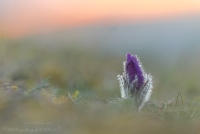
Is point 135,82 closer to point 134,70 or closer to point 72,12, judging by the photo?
point 134,70

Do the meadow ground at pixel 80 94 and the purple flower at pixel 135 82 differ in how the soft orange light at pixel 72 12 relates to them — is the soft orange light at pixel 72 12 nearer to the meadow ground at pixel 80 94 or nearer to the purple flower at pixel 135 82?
the meadow ground at pixel 80 94

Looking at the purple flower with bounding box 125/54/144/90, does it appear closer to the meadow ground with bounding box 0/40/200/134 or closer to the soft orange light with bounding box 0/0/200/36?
the meadow ground with bounding box 0/40/200/134

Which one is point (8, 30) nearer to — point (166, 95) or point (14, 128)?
point (14, 128)

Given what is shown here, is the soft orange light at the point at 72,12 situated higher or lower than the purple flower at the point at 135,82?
higher

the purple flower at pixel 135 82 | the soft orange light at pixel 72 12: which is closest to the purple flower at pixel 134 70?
the purple flower at pixel 135 82

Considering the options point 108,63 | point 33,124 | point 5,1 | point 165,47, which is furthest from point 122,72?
point 5,1
